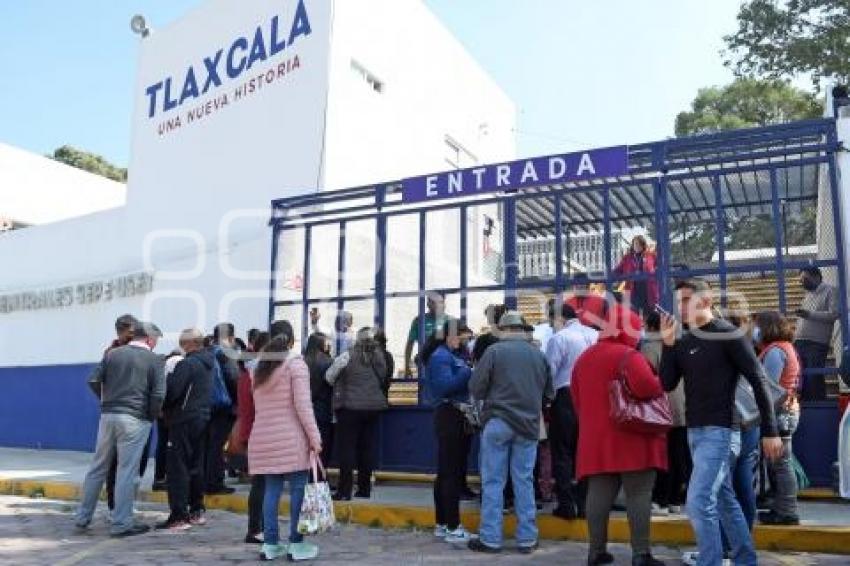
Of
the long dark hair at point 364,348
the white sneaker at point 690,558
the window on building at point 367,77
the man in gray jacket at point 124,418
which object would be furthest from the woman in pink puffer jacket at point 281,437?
the window on building at point 367,77

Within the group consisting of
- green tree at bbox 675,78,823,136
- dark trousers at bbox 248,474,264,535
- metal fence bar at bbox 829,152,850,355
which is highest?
green tree at bbox 675,78,823,136

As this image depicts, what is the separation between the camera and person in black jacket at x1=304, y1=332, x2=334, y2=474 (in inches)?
299

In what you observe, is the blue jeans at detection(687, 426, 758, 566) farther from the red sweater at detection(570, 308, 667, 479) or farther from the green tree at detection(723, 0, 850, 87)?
the green tree at detection(723, 0, 850, 87)

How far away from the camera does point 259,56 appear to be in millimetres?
12117

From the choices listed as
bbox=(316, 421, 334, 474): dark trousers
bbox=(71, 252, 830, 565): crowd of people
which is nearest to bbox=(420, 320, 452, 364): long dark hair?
bbox=(71, 252, 830, 565): crowd of people

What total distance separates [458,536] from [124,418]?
9.68 ft

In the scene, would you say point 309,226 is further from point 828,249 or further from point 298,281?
point 828,249

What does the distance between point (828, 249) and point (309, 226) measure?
581cm

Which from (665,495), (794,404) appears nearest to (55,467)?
(665,495)

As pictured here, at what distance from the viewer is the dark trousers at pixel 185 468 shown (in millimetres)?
6551

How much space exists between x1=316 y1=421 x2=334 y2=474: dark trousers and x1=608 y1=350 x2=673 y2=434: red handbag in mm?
3737

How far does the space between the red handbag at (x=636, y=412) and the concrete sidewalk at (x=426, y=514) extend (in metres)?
1.35

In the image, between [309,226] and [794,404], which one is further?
[309,226]

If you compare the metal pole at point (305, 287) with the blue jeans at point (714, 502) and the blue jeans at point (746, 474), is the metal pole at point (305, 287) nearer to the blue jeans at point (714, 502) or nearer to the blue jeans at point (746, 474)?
the blue jeans at point (746, 474)
